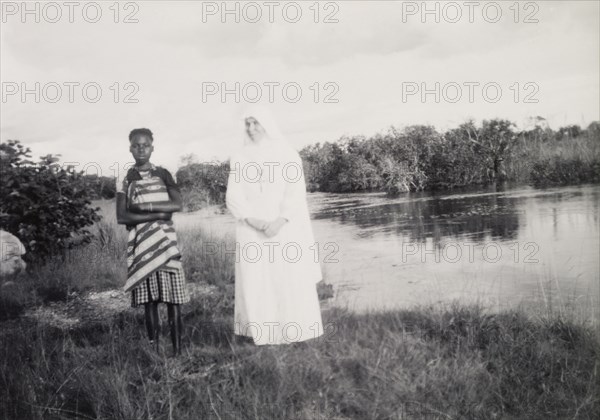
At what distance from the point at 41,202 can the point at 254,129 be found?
4.52 meters

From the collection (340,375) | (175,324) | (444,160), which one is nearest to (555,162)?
(444,160)

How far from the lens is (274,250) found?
3342mm

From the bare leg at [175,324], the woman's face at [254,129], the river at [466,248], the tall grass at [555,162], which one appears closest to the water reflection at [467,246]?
the river at [466,248]

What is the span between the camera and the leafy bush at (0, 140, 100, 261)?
6164 mm

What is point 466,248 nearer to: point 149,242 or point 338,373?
point 338,373

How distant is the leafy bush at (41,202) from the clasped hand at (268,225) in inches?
169

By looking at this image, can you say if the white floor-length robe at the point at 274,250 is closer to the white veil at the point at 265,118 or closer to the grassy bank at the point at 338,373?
the white veil at the point at 265,118

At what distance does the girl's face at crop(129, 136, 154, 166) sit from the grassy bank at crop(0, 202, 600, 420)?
1320 millimetres

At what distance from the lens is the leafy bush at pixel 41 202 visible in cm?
616

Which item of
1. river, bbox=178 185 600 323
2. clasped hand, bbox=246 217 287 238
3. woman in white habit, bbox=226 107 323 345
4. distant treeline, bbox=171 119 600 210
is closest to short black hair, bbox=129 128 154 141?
woman in white habit, bbox=226 107 323 345

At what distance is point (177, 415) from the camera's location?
2.61 meters

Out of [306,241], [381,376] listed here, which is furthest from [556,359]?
[306,241]

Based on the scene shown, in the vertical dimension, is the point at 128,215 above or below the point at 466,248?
above

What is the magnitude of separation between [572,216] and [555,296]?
1394 mm
